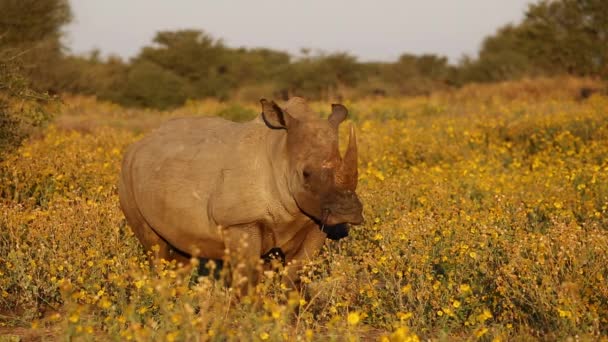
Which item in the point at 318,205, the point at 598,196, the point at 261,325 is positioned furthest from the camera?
the point at 598,196

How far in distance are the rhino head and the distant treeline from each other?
41.1ft

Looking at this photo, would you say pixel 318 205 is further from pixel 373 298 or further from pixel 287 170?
pixel 373 298

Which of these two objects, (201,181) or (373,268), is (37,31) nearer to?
(201,181)

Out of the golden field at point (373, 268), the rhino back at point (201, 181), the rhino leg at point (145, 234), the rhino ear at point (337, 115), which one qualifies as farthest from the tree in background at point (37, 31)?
the rhino ear at point (337, 115)

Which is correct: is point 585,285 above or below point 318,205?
below

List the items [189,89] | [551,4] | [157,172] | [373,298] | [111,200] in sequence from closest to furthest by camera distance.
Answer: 1. [373,298]
2. [157,172]
3. [111,200]
4. [551,4]
5. [189,89]

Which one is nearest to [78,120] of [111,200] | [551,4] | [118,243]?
[111,200]

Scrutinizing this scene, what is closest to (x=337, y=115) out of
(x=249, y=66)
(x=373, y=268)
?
(x=373, y=268)

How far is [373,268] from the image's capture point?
5051 millimetres

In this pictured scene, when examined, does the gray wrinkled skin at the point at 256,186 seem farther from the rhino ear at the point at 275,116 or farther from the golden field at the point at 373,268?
the golden field at the point at 373,268

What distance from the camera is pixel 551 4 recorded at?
97.6 feet

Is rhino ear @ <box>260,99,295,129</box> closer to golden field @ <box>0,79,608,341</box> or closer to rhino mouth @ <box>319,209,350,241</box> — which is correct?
rhino mouth @ <box>319,209,350,241</box>

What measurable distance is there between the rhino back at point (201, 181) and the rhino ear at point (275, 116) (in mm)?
217

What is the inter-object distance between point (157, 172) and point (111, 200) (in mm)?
2058
